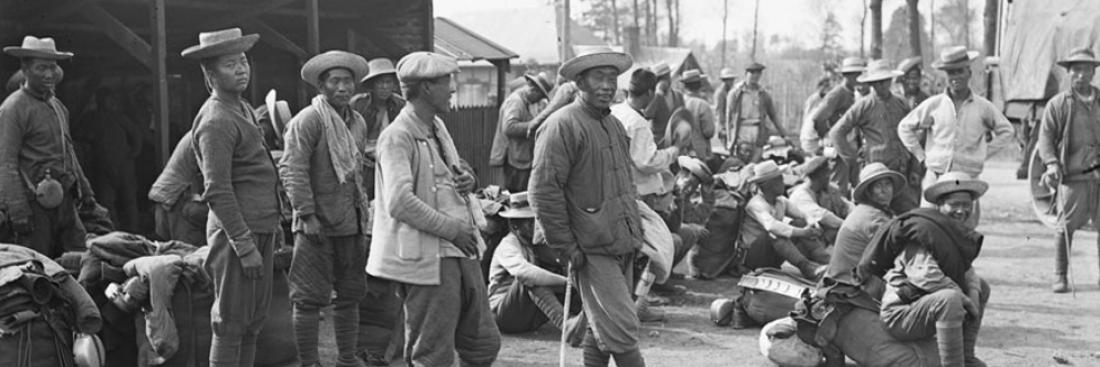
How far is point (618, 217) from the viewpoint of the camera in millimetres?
5770

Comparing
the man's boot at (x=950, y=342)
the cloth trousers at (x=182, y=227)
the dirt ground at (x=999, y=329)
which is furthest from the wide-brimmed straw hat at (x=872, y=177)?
the cloth trousers at (x=182, y=227)

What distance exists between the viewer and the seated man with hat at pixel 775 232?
31.9ft

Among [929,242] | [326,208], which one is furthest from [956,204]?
[326,208]

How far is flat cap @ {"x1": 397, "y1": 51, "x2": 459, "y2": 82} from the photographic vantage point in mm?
5414

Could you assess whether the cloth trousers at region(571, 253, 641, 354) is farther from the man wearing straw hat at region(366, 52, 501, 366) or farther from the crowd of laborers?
the man wearing straw hat at region(366, 52, 501, 366)

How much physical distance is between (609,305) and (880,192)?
2.59 m

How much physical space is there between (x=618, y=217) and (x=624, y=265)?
31cm

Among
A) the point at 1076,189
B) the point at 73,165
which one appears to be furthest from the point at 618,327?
the point at 1076,189

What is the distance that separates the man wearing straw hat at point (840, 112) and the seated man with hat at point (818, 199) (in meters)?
1.40

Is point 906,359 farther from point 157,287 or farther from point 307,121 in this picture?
point 157,287

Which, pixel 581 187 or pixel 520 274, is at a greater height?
pixel 581 187

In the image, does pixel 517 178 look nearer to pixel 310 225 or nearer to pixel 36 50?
pixel 310 225

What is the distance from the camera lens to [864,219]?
7.27 m

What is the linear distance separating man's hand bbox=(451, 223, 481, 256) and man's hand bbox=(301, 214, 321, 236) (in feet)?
4.52
